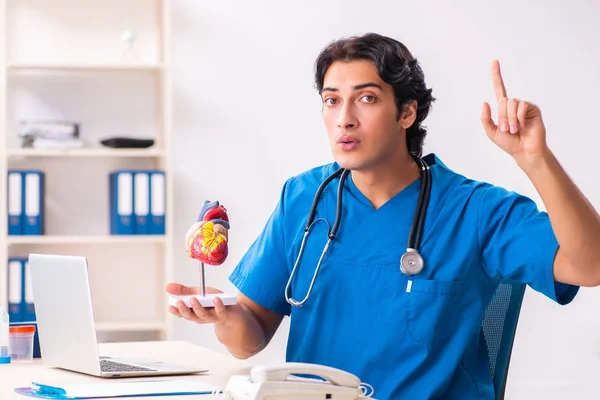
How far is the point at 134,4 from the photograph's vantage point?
405cm

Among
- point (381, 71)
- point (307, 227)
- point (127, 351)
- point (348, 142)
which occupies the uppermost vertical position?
point (381, 71)

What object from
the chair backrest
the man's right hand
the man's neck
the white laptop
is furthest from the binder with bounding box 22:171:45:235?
the chair backrest

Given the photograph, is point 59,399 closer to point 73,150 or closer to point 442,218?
point 442,218

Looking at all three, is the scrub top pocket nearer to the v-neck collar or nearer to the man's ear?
the v-neck collar

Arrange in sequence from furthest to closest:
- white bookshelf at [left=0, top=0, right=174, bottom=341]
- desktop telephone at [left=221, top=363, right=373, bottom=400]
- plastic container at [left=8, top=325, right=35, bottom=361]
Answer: white bookshelf at [left=0, top=0, right=174, bottom=341] < plastic container at [left=8, top=325, right=35, bottom=361] < desktop telephone at [left=221, top=363, right=373, bottom=400]

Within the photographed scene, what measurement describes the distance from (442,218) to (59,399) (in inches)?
34.7

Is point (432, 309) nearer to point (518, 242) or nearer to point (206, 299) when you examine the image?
point (518, 242)

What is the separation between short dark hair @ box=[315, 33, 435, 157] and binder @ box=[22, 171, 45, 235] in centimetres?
202

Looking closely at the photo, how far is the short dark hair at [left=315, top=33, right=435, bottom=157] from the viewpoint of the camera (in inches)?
77.5

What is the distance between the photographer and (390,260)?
1913 millimetres

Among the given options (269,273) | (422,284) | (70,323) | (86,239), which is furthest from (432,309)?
(86,239)

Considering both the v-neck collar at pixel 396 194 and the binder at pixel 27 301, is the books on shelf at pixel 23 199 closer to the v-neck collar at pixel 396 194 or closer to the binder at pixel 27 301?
the binder at pixel 27 301

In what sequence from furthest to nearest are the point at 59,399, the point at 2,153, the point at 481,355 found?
the point at 2,153 < the point at 481,355 < the point at 59,399

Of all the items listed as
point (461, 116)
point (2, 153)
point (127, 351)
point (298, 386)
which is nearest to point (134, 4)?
point (2, 153)
